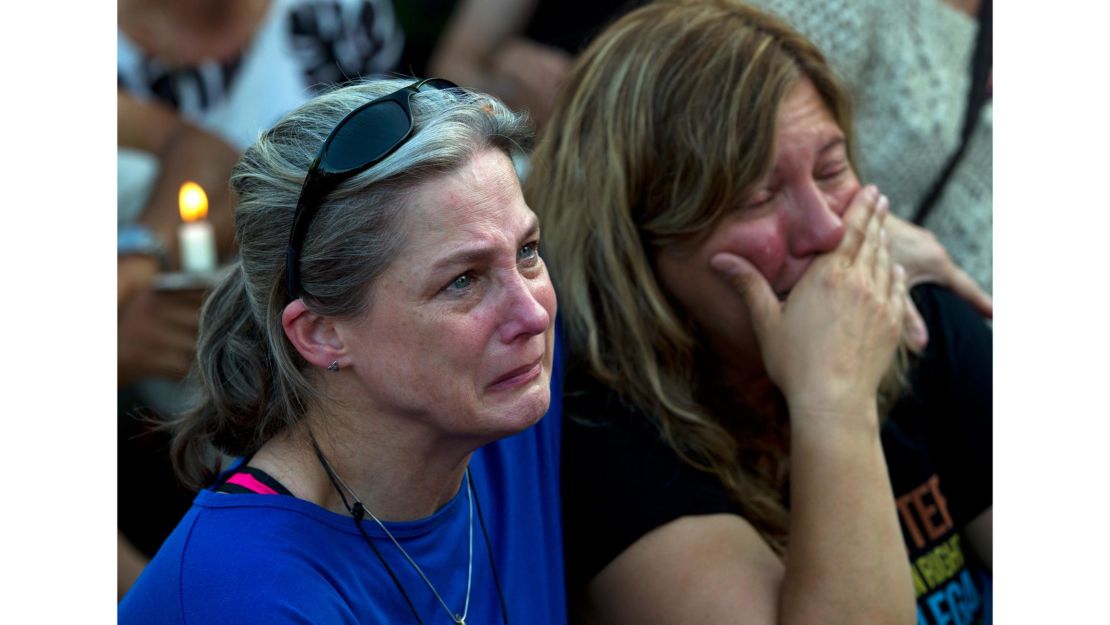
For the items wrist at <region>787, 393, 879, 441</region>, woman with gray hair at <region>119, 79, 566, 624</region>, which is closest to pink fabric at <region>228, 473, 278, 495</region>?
woman with gray hair at <region>119, 79, 566, 624</region>

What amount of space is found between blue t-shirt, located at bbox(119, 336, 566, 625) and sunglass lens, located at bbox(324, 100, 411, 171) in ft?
1.40

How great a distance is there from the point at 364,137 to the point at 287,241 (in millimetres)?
172

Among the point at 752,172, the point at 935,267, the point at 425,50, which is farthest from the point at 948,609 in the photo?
the point at 425,50

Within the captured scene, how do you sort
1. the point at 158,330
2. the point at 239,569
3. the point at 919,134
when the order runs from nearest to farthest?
the point at 239,569 < the point at 158,330 < the point at 919,134

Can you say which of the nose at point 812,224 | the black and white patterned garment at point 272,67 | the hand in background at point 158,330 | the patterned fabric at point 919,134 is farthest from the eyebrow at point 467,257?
the black and white patterned garment at point 272,67

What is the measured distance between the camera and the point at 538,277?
1566 millimetres

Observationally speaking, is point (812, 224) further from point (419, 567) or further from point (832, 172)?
point (419, 567)

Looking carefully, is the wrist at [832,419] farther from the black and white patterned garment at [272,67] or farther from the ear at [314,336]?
the black and white patterned garment at [272,67]

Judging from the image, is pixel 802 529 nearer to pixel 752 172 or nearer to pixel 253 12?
pixel 752 172

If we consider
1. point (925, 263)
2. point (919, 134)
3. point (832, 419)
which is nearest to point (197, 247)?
point (832, 419)

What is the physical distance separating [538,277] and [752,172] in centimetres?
63

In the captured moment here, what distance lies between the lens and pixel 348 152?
144 centimetres

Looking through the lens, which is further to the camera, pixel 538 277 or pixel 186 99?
pixel 186 99

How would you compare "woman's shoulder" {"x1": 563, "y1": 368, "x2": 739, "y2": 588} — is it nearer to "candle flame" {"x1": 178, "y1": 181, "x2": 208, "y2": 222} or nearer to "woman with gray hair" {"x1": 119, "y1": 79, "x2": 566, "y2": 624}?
"woman with gray hair" {"x1": 119, "y1": 79, "x2": 566, "y2": 624}
